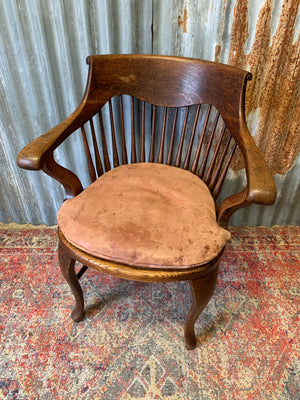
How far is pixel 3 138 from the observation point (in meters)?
1.57

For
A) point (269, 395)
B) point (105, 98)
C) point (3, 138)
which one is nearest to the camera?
point (269, 395)

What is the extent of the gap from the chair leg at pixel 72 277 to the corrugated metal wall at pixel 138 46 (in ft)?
2.35

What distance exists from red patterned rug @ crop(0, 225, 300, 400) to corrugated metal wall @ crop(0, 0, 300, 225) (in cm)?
70

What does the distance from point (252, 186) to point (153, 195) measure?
0.41m

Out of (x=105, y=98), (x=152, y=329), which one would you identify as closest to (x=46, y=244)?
(x=152, y=329)

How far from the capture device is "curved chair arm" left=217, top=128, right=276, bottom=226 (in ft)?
2.63

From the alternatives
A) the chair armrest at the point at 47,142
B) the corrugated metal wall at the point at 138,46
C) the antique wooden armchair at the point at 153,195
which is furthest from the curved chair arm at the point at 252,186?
the chair armrest at the point at 47,142

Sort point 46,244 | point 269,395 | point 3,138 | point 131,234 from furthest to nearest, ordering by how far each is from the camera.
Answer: point 46,244
point 3,138
point 269,395
point 131,234

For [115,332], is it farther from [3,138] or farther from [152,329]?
[3,138]

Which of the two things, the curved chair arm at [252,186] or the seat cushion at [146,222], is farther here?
the seat cushion at [146,222]

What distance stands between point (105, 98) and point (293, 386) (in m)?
1.42

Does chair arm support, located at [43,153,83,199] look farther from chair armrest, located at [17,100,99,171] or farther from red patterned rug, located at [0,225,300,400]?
red patterned rug, located at [0,225,300,400]

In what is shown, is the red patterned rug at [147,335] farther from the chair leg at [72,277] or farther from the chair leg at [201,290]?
the chair leg at [201,290]

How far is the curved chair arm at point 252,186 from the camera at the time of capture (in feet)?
2.63
